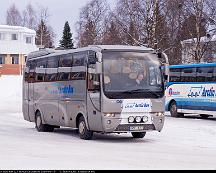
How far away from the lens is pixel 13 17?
11275 centimetres

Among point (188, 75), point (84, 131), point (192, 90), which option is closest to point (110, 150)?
point (84, 131)

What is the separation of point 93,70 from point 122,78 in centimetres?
97

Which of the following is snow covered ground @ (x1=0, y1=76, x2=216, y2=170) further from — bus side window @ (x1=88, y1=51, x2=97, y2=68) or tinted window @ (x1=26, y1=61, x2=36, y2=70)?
tinted window @ (x1=26, y1=61, x2=36, y2=70)

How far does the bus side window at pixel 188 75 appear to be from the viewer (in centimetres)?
3191

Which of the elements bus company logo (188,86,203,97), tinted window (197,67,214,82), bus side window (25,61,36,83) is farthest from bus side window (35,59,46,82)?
bus company logo (188,86,203,97)

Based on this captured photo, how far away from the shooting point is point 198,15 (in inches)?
1794

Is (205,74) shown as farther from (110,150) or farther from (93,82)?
(110,150)

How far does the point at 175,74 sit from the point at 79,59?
15.1 metres

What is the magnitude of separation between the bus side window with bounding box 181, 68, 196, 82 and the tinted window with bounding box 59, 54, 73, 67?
40.1 ft

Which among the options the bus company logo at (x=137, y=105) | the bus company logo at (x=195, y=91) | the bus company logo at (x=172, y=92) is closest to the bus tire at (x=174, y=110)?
the bus company logo at (x=172, y=92)

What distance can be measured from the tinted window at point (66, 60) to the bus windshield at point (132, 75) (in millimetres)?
2648

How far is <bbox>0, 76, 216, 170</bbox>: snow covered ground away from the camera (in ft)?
41.2

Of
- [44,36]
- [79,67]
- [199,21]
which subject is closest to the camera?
[79,67]

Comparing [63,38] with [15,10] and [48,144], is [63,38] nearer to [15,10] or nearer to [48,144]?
[15,10]
